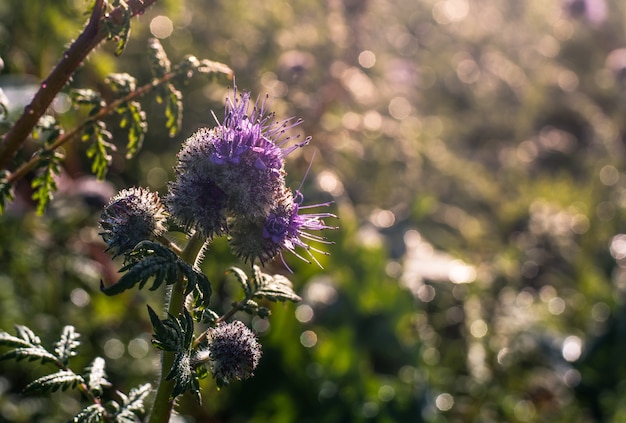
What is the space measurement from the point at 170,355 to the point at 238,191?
0.43 m

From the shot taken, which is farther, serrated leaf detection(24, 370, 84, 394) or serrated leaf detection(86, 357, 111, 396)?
serrated leaf detection(86, 357, 111, 396)

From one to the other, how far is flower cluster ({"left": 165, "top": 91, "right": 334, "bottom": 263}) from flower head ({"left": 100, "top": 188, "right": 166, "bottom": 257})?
51 millimetres

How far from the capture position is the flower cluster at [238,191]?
5.47 ft

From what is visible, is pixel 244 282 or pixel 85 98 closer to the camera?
pixel 244 282

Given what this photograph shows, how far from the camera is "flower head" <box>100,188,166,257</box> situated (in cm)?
166

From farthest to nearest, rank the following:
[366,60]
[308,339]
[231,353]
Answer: [366,60]
[308,339]
[231,353]

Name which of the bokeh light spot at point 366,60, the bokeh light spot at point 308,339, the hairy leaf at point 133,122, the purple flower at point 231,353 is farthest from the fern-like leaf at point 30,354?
the bokeh light spot at point 366,60

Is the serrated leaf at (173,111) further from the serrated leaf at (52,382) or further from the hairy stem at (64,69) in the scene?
the serrated leaf at (52,382)

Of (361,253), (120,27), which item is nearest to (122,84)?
(120,27)

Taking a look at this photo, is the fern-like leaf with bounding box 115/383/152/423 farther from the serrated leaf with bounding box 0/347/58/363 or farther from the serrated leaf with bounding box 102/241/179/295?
the serrated leaf with bounding box 102/241/179/295

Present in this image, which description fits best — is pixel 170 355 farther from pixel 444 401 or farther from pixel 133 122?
pixel 444 401

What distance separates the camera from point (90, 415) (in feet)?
5.45

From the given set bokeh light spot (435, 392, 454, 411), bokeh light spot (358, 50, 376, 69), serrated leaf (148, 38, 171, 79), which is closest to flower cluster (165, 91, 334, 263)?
serrated leaf (148, 38, 171, 79)

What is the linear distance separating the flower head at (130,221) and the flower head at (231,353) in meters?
Answer: 0.27
